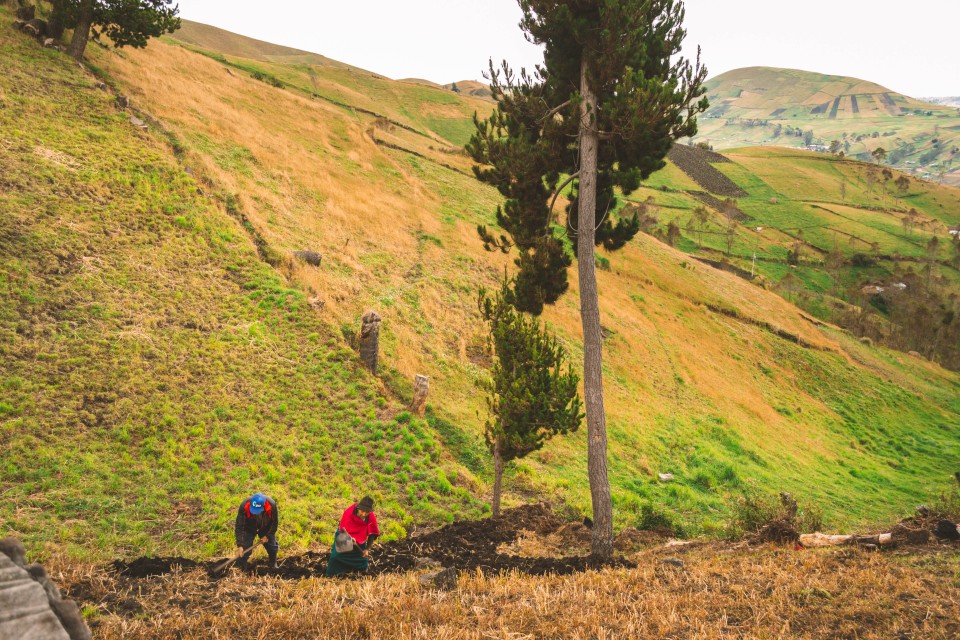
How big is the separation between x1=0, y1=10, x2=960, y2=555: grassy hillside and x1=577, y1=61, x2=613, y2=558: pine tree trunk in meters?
4.63

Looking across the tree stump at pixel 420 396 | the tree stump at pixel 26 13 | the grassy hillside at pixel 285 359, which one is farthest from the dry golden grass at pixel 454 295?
the tree stump at pixel 26 13

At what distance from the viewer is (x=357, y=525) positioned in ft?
27.9

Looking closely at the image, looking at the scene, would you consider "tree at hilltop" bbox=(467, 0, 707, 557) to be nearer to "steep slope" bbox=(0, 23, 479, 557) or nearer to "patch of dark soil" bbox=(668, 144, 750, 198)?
"steep slope" bbox=(0, 23, 479, 557)

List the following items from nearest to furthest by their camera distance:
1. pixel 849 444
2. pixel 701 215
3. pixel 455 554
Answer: pixel 455 554 → pixel 849 444 → pixel 701 215

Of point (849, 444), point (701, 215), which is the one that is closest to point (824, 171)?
point (701, 215)

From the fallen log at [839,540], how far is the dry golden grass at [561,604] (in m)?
1.31

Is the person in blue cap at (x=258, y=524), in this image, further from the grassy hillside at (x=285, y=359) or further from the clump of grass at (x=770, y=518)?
the clump of grass at (x=770, y=518)

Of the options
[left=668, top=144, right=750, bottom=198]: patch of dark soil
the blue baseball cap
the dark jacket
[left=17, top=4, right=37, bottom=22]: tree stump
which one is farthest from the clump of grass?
[left=668, top=144, right=750, bottom=198]: patch of dark soil

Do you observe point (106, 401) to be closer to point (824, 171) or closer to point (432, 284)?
point (432, 284)

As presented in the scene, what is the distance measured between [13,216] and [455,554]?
696 inches

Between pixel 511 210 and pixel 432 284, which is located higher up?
pixel 511 210

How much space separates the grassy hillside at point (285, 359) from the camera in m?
12.5

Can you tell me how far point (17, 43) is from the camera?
26.6 m

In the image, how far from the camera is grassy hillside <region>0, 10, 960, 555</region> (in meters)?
12.5
